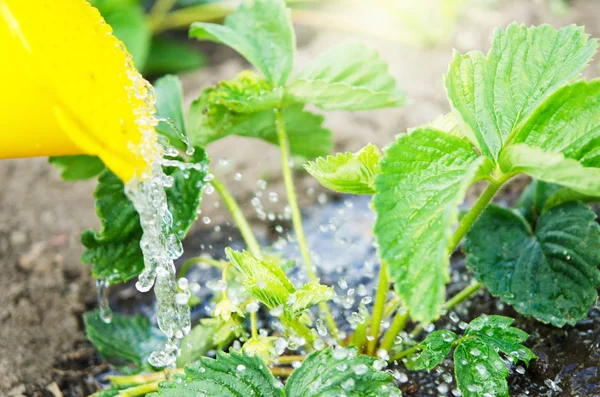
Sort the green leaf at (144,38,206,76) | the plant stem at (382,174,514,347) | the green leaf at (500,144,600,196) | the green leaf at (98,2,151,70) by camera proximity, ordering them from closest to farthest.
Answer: the green leaf at (500,144,600,196) < the plant stem at (382,174,514,347) < the green leaf at (98,2,151,70) < the green leaf at (144,38,206,76)

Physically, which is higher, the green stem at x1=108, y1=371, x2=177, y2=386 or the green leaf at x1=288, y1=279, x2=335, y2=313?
the green leaf at x1=288, y1=279, x2=335, y2=313

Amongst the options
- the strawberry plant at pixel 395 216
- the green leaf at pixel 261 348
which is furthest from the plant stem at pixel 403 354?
the green leaf at pixel 261 348

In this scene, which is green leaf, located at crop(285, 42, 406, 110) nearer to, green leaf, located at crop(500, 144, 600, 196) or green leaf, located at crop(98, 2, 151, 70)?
green leaf, located at crop(500, 144, 600, 196)

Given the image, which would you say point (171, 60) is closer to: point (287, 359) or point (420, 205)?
point (287, 359)

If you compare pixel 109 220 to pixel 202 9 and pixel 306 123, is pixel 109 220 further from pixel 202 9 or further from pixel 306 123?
pixel 202 9

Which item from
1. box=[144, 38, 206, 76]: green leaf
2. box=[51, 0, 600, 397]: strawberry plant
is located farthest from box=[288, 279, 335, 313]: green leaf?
box=[144, 38, 206, 76]: green leaf

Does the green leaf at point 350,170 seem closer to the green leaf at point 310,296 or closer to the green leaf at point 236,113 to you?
the green leaf at point 310,296
